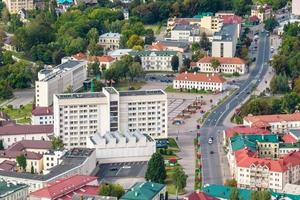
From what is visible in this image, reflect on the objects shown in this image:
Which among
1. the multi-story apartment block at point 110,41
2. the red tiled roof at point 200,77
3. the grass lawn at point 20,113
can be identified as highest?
the multi-story apartment block at point 110,41

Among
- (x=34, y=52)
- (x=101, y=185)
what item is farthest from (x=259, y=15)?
(x=101, y=185)

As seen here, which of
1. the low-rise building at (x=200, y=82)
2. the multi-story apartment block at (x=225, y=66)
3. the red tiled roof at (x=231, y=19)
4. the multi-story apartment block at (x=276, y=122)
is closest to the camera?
the multi-story apartment block at (x=276, y=122)

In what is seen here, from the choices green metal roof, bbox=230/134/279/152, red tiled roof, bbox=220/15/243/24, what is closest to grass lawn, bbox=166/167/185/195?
green metal roof, bbox=230/134/279/152

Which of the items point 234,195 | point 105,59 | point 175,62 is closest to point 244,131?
point 234,195

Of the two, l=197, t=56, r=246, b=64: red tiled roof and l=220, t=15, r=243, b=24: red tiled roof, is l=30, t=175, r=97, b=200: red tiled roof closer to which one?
l=197, t=56, r=246, b=64: red tiled roof

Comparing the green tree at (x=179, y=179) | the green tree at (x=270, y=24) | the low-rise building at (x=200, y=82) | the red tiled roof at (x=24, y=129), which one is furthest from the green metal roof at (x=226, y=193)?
the green tree at (x=270, y=24)

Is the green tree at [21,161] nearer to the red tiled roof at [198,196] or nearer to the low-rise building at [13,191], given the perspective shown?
the low-rise building at [13,191]
